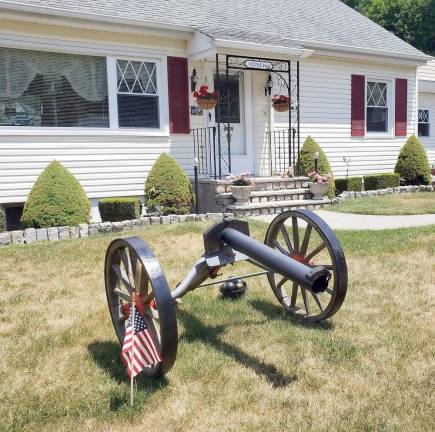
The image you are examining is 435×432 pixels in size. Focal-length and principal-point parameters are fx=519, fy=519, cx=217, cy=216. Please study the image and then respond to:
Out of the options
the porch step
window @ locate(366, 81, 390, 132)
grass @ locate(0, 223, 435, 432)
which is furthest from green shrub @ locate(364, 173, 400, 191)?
grass @ locate(0, 223, 435, 432)

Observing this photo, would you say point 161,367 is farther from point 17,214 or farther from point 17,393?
point 17,214

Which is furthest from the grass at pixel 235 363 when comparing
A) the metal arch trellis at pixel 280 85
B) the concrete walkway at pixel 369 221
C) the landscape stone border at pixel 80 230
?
the metal arch trellis at pixel 280 85

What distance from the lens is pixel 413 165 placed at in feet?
43.1

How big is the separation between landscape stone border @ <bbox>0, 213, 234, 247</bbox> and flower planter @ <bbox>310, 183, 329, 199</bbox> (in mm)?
2635

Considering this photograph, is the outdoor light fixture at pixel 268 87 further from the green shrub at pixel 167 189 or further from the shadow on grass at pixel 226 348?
the shadow on grass at pixel 226 348

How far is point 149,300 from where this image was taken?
3.10 meters

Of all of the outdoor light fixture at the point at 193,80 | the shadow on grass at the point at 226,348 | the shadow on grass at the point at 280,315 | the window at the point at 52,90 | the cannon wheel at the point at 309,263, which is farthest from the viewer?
the outdoor light fixture at the point at 193,80

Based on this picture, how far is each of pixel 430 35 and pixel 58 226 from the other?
32392 mm

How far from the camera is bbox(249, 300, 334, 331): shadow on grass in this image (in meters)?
3.93

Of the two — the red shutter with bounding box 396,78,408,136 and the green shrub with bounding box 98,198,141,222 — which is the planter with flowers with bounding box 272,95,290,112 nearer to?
the green shrub with bounding box 98,198,141,222

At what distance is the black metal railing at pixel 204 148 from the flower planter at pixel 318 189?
2.00 metres

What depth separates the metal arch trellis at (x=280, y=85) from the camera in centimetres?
1038

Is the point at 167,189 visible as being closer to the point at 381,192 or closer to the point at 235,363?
the point at 381,192

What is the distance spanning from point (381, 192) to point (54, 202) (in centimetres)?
770
